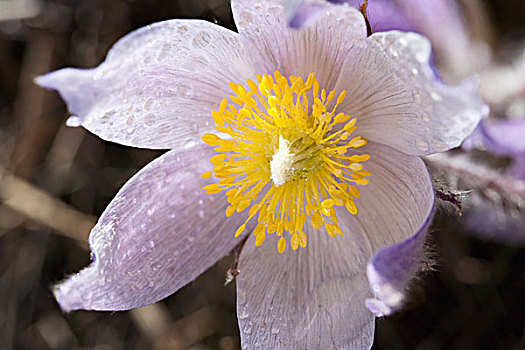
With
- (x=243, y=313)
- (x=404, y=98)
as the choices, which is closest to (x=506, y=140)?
(x=404, y=98)

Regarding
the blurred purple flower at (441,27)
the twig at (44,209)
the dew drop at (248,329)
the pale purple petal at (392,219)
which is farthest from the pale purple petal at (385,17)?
the twig at (44,209)

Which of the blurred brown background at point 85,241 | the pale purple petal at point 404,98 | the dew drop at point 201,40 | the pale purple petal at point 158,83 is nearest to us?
the pale purple petal at point 404,98

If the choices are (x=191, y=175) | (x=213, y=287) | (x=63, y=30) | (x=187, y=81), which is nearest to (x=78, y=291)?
(x=191, y=175)

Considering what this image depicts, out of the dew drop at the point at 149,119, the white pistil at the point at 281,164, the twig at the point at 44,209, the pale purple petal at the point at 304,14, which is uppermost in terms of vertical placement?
the pale purple petal at the point at 304,14

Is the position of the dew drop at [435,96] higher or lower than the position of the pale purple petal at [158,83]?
higher

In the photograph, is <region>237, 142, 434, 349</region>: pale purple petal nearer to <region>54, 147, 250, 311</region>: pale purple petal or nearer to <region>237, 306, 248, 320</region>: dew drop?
<region>237, 306, 248, 320</region>: dew drop

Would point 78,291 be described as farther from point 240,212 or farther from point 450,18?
point 450,18

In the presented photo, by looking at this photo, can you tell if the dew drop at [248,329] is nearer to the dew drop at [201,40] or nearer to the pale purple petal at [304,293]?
the pale purple petal at [304,293]

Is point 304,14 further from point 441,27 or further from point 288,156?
point 441,27
